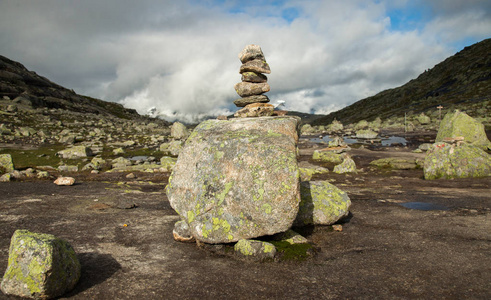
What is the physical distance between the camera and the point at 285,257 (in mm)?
10766

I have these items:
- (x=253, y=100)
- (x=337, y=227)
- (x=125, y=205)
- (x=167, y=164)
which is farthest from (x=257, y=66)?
(x=167, y=164)

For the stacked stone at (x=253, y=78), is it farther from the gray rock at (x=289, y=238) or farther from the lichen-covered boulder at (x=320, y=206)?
the gray rock at (x=289, y=238)

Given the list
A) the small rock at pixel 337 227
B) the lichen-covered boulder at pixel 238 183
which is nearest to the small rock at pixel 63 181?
the lichen-covered boulder at pixel 238 183

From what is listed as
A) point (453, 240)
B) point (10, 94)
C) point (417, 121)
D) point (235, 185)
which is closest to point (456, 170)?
point (453, 240)

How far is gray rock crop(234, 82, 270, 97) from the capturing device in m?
18.8

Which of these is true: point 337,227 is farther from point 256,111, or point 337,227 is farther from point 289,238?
point 256,111

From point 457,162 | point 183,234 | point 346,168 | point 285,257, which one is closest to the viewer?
point 285,257

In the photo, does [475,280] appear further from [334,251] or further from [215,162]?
[215,162]

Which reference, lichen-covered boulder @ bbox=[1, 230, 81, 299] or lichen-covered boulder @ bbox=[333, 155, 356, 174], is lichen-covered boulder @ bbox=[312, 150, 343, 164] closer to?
lichen-covered boulder @ bbox=[333, 155, 356, 174]

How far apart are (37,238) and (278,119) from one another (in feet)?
35.2

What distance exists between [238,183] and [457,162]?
27.4m

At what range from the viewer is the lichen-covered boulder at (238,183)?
11.2m

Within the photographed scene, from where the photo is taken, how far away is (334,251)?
11.6 metres

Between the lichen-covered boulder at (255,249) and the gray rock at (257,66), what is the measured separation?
11.8m
